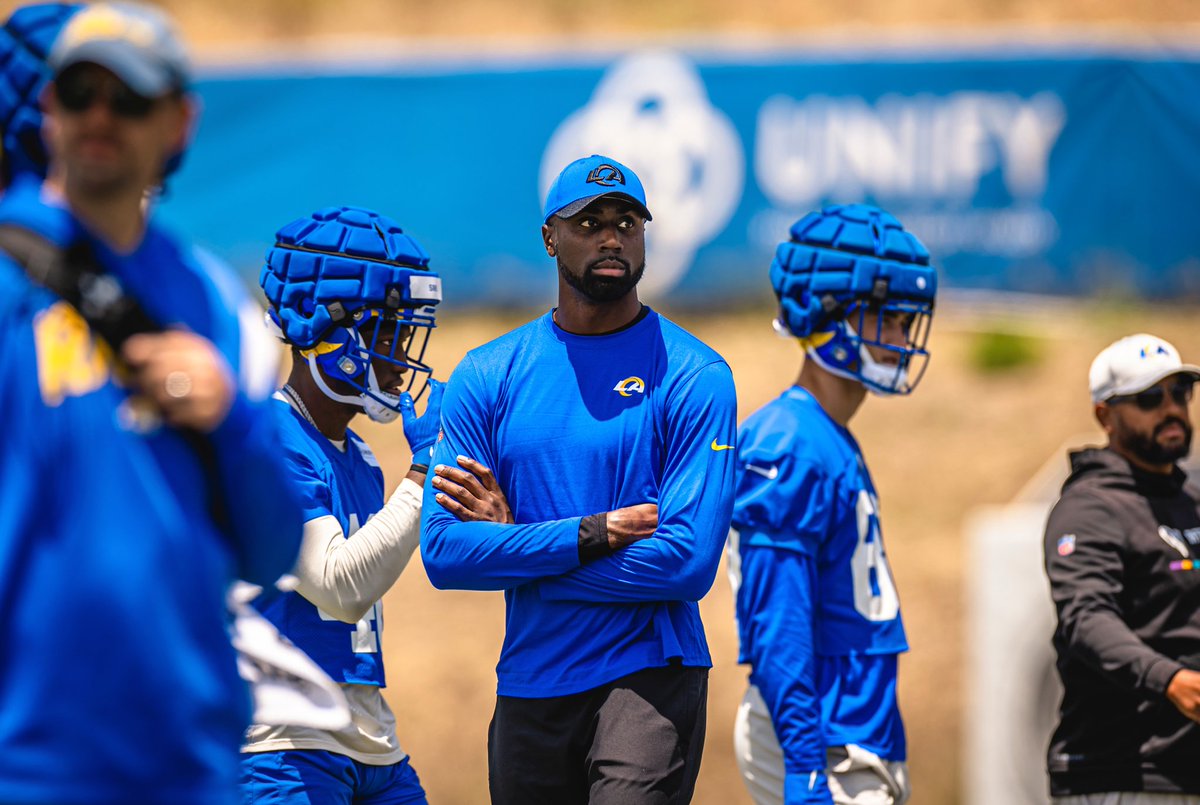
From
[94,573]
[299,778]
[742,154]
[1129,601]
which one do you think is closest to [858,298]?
[1129,601]

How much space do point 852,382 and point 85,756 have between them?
3693mm

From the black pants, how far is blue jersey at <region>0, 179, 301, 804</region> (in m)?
1.82

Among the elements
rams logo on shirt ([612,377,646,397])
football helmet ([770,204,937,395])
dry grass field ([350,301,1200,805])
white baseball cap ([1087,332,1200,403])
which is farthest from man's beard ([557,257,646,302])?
dry grass field ([350,301,1200,805])

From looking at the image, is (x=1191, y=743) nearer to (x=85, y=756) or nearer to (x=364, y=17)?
(x=85, y=756)

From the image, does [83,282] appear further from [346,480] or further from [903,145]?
[903,145]

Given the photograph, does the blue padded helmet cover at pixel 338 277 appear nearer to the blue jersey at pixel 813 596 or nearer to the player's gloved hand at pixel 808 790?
the blue jersey at pixel 813 596

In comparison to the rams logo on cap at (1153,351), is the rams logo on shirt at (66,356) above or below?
below

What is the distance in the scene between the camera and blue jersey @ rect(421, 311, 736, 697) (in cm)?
451

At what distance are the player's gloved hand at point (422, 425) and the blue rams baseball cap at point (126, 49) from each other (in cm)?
238

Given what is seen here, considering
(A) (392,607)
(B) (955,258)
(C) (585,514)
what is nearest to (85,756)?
(C) (585,514)

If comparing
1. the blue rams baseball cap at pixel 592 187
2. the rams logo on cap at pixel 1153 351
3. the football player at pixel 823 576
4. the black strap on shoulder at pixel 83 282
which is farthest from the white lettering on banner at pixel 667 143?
the black strap on shoulder at pixel 83 282

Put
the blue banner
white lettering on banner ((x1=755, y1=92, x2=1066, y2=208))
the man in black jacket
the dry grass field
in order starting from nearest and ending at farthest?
the man in black jacket
the dry grass field
the blue banner
white lettering on banner ((x1=755, y1=92, x2=1066, y2=208))

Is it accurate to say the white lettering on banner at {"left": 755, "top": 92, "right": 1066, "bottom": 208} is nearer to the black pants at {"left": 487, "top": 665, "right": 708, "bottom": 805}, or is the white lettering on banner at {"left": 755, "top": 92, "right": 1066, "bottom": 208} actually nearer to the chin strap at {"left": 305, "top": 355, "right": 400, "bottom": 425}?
the chin strap at {"left": 305, "top": 355, "right": 400, "bottom": 425}

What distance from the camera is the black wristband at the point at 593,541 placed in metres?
4.49
